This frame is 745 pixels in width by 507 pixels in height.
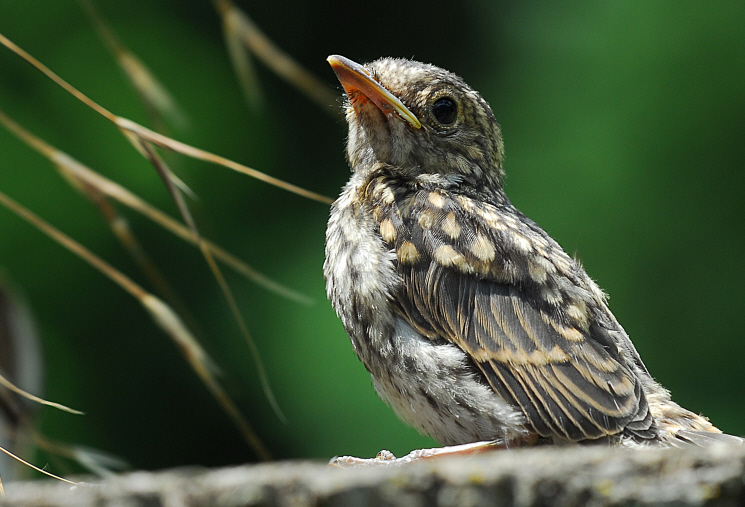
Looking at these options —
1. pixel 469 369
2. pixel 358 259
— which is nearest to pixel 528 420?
pixel 469 369

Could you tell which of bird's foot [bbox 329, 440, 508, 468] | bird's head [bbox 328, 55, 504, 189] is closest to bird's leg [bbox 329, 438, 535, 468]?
bird's foot [bbox 329, 440, 508, 468]

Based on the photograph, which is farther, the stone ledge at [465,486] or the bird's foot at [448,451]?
the bird's foot at [448,451]

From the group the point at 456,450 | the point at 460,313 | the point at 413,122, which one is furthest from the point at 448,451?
the point at 413,122

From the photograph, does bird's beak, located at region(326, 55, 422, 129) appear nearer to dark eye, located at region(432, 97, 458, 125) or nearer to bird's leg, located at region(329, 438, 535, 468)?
dark eye, located at region(432, 97, 458, 125)

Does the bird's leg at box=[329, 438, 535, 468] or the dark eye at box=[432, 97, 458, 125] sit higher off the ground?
the dark eye at box=[432, 97, 458, 125]

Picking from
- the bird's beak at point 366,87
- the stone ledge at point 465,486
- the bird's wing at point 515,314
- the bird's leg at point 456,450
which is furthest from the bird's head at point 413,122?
the stone ledge at point 465,486

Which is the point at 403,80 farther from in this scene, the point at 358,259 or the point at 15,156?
the point at 15,156

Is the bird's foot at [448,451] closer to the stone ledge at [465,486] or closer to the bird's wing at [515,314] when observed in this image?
the bird's wing at [515,314]
